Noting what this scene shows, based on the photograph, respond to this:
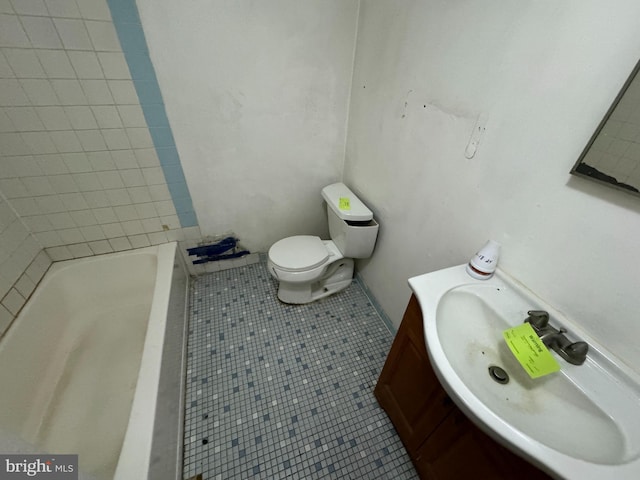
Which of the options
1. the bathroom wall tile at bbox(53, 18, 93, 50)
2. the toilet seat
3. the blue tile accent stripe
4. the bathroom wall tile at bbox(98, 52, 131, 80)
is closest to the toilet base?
the toilet seat

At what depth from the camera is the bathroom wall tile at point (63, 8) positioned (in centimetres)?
94

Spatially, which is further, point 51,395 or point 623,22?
point 51,395

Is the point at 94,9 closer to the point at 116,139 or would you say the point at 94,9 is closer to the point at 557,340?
the point at 116,139

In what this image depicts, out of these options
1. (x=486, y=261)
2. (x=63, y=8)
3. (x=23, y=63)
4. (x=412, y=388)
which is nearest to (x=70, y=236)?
(x=23, y=63)

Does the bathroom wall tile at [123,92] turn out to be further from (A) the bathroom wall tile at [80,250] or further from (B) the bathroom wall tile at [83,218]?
(A) the bathroom wall tile at [80,250]

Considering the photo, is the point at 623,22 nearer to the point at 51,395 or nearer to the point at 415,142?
the point at 415,142

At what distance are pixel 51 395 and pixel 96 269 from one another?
0.63 metres

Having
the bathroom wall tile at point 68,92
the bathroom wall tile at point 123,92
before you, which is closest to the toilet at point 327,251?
the bathroom wall tile at point 123,92

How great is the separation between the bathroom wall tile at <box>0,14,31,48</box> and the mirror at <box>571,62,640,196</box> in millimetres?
1835

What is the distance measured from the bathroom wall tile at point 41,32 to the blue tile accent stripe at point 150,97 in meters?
0.21

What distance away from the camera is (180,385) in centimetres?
123

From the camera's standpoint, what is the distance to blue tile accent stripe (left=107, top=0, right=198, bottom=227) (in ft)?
3.40

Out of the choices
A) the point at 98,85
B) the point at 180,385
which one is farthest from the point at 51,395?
the point at 98,85

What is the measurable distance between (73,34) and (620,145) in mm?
1771
